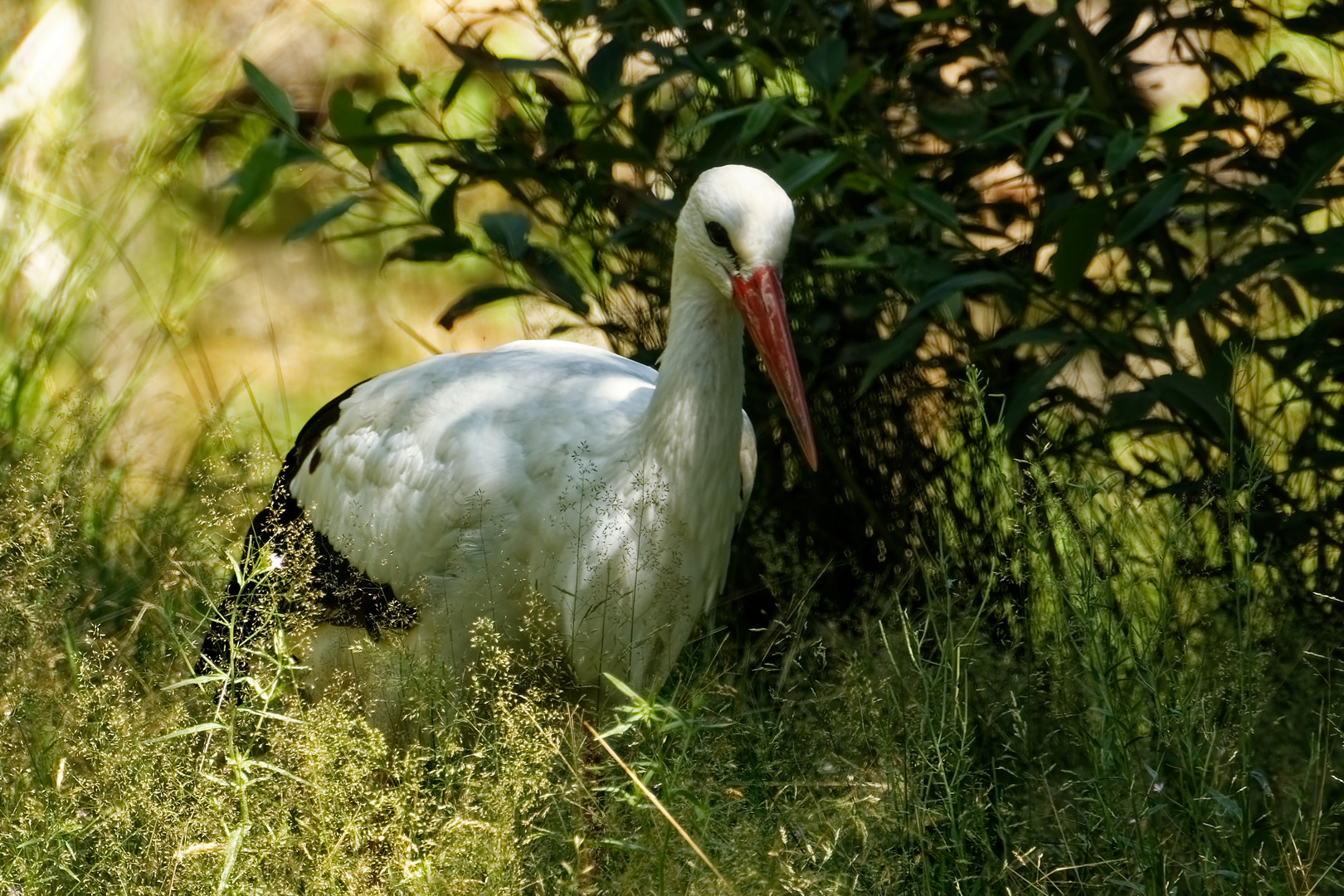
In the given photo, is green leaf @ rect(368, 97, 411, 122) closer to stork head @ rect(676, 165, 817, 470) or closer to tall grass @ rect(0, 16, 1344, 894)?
stork head @ rect(676, 165, 817, 470)

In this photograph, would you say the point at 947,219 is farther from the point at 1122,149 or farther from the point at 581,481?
the point at 581,481

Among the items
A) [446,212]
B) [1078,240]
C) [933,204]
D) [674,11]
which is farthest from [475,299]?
[1078,240]

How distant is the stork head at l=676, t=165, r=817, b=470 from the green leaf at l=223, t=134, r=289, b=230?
82 centimetres

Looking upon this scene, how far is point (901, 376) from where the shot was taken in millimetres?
3568

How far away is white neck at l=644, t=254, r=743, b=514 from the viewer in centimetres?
283

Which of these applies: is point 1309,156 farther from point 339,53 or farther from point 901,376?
point 339,53

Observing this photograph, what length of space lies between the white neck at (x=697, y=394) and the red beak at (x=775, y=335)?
121mm

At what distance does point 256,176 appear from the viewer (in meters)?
2.99

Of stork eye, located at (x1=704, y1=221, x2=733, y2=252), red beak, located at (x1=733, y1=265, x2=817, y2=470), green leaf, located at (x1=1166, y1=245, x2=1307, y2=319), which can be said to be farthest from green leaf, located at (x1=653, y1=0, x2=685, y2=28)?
green leaf, located at (x1=1166, y1=245, x2=1307, y2=319)

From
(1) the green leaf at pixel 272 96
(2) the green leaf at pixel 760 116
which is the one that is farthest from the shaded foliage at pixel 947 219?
(1) the green leaf at pixel 272 96

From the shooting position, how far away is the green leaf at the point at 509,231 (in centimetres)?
315

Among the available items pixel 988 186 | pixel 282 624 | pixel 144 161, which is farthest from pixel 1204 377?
pixel 144 161

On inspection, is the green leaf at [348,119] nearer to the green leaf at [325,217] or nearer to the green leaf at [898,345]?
the green leaf at [325,217]

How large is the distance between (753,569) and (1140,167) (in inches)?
49.8
